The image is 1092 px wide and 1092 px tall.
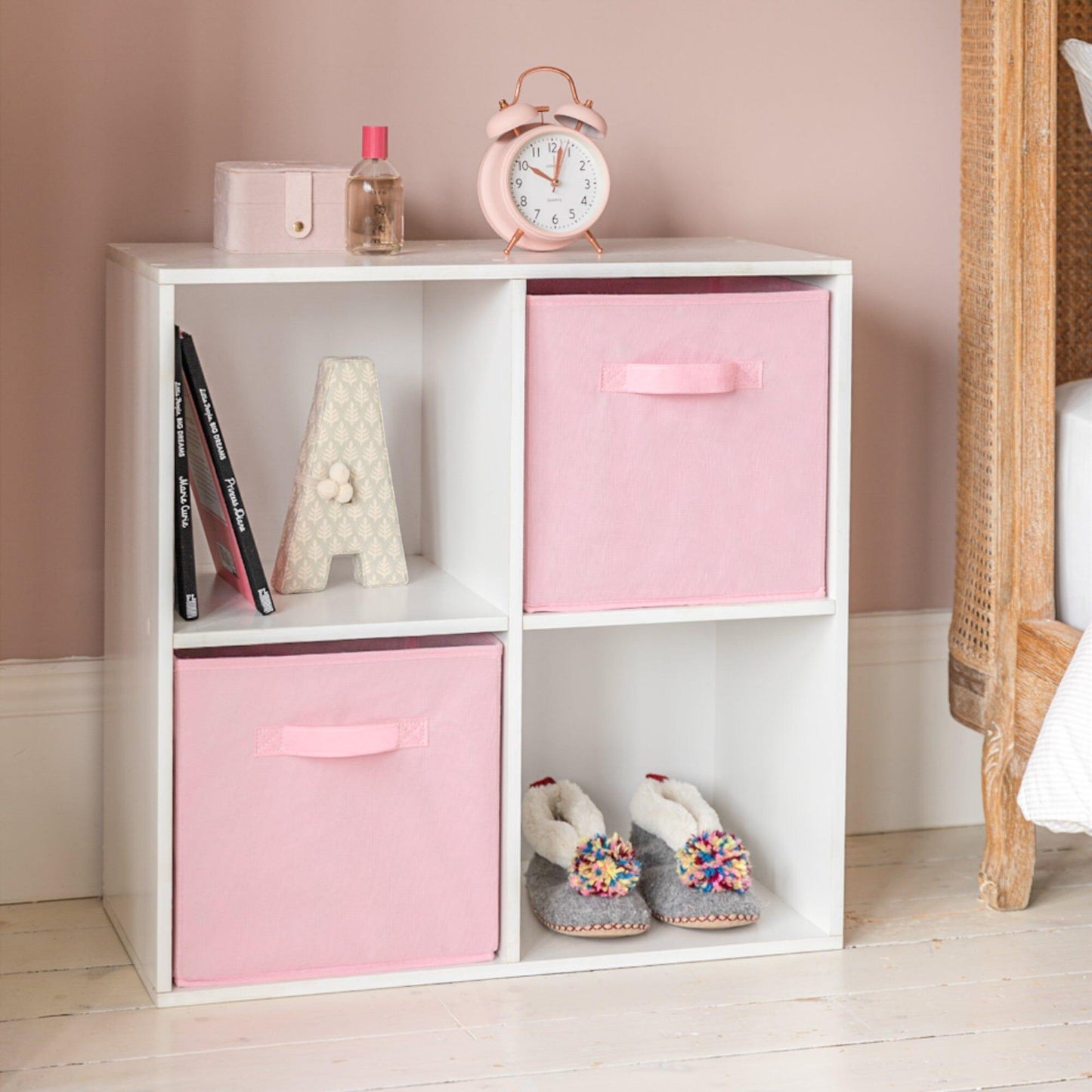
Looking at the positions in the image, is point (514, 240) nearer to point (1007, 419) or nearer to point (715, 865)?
point (1007, 419)

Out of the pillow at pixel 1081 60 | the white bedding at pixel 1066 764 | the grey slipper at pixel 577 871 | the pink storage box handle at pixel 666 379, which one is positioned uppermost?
the pillow at pixel 1081 60

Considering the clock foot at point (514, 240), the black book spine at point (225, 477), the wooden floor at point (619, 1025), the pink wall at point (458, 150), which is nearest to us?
the wooden floor at point (619, 1025)

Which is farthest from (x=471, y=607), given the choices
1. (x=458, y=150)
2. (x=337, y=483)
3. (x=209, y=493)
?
(x=458, y=150)

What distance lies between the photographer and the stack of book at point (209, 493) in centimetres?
158

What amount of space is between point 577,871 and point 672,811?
0.53ft

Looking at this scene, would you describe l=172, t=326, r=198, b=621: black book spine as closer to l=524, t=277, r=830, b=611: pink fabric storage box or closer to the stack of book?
the stack of book

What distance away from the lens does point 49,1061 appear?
1506 mm

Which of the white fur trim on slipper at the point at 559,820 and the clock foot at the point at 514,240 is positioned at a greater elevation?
the clock foot at the point at 514,240

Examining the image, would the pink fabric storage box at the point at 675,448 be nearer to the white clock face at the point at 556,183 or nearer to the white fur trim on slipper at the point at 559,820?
the white clock face at the point at 556,183

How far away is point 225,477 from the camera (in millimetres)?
1613

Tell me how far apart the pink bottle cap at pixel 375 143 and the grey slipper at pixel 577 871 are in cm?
73

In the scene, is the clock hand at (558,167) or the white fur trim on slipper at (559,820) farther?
the white fur trim on slipper at (559,820)

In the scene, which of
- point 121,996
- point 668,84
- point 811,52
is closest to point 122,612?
point 121,996

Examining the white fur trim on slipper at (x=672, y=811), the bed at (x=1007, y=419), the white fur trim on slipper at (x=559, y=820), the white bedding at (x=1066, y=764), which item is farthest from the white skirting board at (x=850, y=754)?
the white bedding at (x=1066, y=764)
